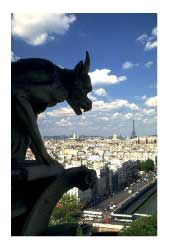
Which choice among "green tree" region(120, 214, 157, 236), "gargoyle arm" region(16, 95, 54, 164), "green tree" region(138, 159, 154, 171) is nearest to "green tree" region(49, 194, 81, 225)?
"green tree" region(120, 214, 157, 236)

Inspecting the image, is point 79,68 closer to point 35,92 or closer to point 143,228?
point 35,92

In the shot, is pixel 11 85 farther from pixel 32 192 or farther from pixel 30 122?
pixel 32 192

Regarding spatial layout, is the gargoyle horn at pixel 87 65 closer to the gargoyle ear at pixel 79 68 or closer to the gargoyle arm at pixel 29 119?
the gargoyle ear at pixel 79 68

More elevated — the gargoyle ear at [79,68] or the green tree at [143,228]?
the gargoyle ear at [79,68]

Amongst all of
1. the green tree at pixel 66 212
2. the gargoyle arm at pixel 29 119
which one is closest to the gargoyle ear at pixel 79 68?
the gargoyle arm at pixel 29 119

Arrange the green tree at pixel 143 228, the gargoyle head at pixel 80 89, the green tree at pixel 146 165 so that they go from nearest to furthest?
the gargoyle head at pixel 80 89
the green tree at pixel 143 228
the green tree at pixel 146 165

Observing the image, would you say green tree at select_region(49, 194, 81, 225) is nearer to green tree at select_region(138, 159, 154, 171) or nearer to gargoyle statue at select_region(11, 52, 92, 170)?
gargoyle statue at select_region(11, 52, 92, 170)
